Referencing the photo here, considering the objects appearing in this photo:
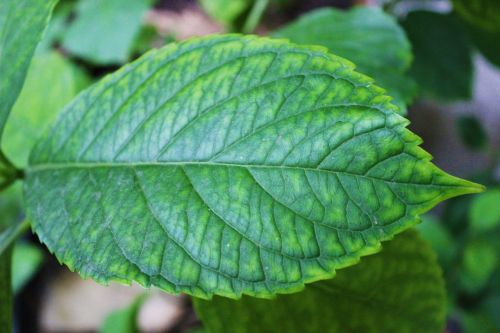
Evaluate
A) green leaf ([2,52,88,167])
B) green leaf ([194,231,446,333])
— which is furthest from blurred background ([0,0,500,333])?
green leaf ([194,231,446,333])

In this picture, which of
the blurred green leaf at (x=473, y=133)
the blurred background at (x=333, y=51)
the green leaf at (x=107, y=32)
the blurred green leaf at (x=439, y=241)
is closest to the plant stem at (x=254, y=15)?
the blurred background at (x=333, y=51)

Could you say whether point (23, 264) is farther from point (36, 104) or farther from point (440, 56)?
point (440, 56)

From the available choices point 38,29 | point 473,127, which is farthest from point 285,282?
point 473,127

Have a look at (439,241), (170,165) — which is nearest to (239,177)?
(170,165)

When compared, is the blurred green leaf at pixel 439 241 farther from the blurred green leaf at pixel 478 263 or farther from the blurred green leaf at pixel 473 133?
the blurred green leaf at pixel 473 133

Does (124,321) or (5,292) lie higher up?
(5,292)

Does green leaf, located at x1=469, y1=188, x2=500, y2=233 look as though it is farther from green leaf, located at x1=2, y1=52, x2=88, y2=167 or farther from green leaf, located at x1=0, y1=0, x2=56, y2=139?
green leaf, located at x1=0, y1=0, x2=56, y2=139
